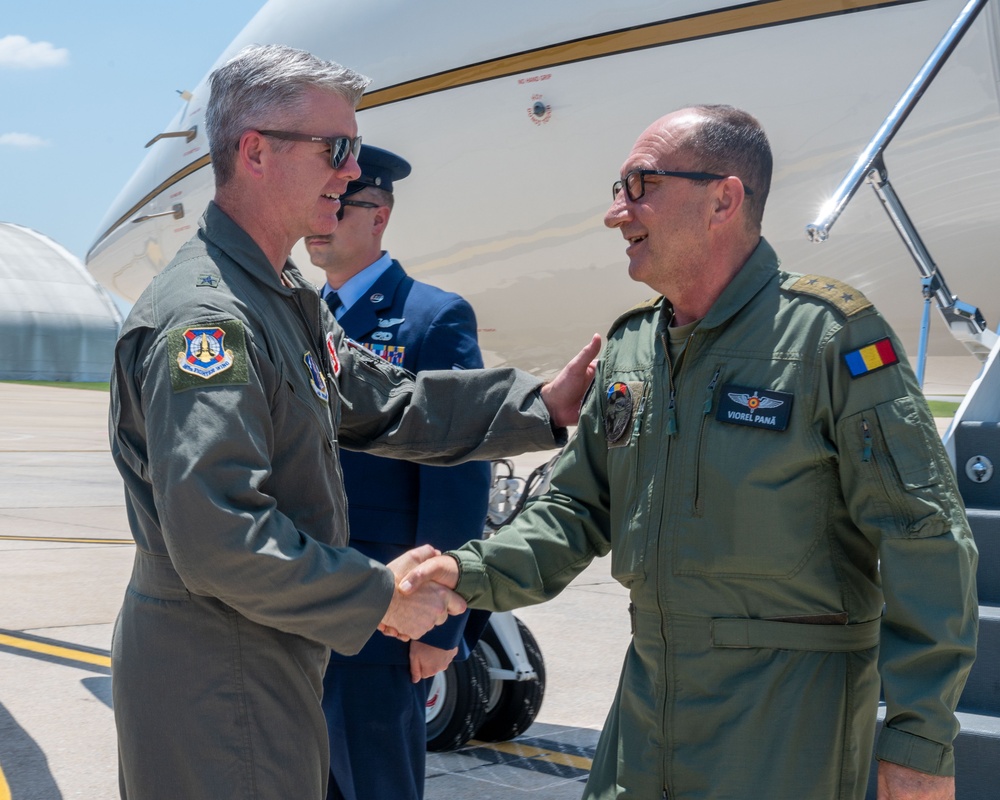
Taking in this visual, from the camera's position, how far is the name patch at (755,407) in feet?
6.55

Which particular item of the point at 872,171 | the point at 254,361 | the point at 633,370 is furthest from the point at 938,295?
the point at 254,361

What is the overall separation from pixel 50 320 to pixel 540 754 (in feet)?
178

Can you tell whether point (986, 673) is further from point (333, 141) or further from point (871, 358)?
point (333, 141)

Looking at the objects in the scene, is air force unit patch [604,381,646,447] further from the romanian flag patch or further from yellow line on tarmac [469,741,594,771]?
yellow line on tarmac [469,741,594,771]

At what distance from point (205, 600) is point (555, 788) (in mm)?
2205

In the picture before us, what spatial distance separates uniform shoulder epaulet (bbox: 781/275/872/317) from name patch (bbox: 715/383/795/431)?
187 millimetres

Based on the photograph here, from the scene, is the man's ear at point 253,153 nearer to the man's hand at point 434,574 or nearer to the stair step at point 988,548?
the man's hand at point 434,574

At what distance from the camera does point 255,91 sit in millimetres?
2246

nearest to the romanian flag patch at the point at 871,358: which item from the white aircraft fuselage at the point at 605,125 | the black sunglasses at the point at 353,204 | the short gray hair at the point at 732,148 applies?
the short gray hair at the point at 732,148

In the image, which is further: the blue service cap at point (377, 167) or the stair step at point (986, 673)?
the blue service cap at point (377, 167)

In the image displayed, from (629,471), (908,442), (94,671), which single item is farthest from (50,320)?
(908,442)

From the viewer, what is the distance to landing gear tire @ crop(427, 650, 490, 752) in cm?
414

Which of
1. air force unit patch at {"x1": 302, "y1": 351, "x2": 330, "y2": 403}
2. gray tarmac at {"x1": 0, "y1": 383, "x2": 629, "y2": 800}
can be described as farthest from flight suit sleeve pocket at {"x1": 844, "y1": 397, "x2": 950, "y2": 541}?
gray tarmac at {"x1": 0, "y1": 383, "x2": 629, "y2": 800}

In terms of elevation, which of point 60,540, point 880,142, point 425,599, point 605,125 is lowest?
point 60,540
